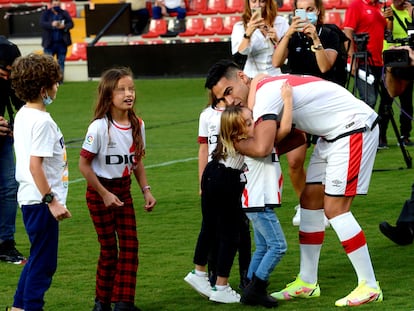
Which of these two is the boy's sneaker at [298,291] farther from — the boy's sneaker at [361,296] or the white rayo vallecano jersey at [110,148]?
the white rayo vallecano jersey at [110,148]

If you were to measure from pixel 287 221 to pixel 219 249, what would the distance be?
111 inches

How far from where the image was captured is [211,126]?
7262mm

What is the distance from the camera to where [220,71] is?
6625 mm

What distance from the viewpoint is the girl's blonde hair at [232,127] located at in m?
6.43

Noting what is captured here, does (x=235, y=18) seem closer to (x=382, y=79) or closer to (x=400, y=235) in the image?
(x=382, y=79)

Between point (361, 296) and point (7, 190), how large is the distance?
291 cm

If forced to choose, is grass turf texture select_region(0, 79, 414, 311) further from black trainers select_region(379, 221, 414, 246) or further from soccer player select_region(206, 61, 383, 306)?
soccer player select_region(206, 61, 383, 306)

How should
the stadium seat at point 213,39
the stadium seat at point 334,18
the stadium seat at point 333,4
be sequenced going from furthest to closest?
the stadium seat at point 333,4
the stadium seat at point 334,18
the stadium seat at point 213,39

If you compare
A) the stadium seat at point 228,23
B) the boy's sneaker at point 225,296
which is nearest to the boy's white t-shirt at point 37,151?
the boy's sneaker at point 225,296


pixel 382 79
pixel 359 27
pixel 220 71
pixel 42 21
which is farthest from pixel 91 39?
pixel 220 71

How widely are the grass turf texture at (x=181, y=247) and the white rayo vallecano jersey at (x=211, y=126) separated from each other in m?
0.94

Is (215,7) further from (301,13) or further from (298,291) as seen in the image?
(298,291)

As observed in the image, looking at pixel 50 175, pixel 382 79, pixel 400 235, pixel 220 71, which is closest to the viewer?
pixel 50 175

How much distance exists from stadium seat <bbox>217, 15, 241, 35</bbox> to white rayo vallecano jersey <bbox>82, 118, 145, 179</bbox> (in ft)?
69.0
